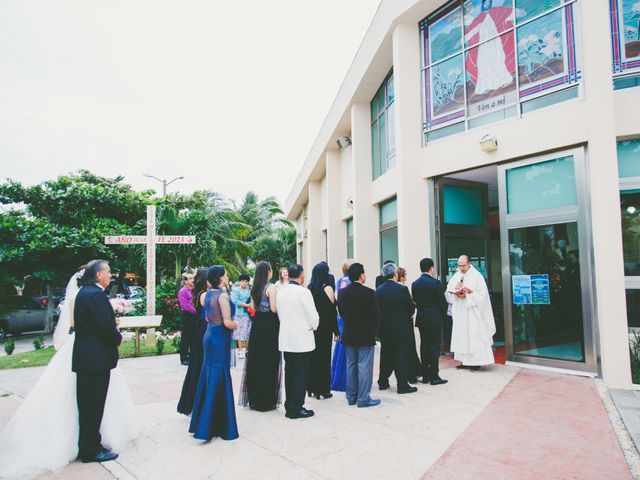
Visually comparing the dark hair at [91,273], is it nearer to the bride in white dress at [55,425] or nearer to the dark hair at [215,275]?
the bride in white dress at [55,425]

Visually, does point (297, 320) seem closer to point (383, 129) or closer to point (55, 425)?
point (55, 425)

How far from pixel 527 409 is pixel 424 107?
652cm

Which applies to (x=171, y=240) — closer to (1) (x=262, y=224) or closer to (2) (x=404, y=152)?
(2) (x=404, y=152)

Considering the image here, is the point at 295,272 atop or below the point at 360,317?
atop

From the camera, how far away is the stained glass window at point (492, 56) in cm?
729

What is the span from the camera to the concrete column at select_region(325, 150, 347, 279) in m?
16.2

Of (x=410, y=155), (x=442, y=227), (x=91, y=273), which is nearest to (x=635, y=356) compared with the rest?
(x=442, y=227)

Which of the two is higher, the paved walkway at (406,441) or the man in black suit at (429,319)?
the man in black suit at (429,319)

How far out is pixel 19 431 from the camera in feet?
13.4

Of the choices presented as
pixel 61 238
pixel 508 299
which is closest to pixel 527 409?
pixel 508 299

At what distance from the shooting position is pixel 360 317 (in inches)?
223

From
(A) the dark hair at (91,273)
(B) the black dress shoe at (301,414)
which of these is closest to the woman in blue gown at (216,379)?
(B) the black dress shoe at (301,414)

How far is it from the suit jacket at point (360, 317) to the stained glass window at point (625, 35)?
533cm

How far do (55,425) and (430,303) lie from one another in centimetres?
506
